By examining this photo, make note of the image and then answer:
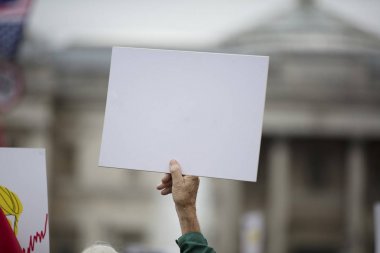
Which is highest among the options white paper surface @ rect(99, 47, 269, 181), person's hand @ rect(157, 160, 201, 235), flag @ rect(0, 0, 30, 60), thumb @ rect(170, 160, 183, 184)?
flag @ rect(0, 0, 30, 60)

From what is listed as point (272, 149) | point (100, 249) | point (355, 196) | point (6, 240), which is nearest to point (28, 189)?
point (6, 240)

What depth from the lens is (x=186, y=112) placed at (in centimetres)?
484

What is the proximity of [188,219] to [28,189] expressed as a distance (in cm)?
89

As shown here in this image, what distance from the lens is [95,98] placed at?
2405 inches

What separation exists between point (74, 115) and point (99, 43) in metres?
6.05

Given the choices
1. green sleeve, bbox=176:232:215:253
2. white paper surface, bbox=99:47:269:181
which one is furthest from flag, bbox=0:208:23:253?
green sleeve, bbox=176:232:215:253

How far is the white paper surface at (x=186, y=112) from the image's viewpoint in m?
4.77

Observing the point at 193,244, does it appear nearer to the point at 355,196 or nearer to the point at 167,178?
the point at 167,178

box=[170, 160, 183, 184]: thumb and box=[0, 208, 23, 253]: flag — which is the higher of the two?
box=[170, 160, 183, 184]: thumb

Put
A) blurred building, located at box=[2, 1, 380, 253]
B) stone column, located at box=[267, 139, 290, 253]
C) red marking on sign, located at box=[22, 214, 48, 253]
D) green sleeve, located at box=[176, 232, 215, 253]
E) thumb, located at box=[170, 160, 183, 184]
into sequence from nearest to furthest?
1. green sleeve, located at box=[176, 232, 215, 253]
2. thumb, located at box=[170, 160, 183, 184]
3. red marking on sign, located at box=[22, 214, 48, 253]
4. blurred building, located at box=[2, 1, 380, 253]
5. stone column, located at box=[267, 139, 290, 253]

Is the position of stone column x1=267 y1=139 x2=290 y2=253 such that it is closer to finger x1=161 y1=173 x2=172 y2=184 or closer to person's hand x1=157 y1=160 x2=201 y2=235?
finger x1=161 y1=173 x2=172 y2=184

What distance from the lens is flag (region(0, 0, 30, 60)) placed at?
19.5m

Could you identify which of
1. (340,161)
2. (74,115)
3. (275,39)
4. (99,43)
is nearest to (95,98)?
(74,115)

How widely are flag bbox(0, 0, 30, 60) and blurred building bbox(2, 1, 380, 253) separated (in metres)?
37.3
